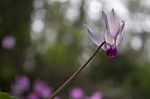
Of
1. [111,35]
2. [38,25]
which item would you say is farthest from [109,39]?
[38,25]

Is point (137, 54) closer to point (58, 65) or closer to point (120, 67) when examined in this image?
point (120, 67)

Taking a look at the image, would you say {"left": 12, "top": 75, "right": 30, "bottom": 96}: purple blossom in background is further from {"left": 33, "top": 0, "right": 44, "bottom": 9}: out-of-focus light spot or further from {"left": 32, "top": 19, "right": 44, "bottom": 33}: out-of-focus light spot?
{"left": 32, "top": 19, "right": 44, "bottom": 33}: out-of-focus light spot

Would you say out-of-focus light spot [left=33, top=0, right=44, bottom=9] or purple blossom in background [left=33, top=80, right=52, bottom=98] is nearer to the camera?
purple blossom in background [left=33, top=80, right=52, bottom=98]

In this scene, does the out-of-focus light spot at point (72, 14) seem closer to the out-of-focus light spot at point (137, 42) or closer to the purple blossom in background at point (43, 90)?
the out-of-focus light spot at point (137, 42)

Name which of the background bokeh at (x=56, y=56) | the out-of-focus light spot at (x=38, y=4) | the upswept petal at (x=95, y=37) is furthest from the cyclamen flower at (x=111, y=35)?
the out-of-focus light spot at (x=38, y=4)

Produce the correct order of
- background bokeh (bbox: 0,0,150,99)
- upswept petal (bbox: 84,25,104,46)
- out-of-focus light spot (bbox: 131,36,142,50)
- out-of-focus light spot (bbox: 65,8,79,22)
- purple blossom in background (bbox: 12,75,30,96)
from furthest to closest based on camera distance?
out-of-focus light spot (bbox: 131,36,142,50)
out-of-focus light spot (bbox: 65,8,79,22)
background bokeh (bbox: 0,0,150,99)
purple blossom in background (bbox: 12,75,30,96)
upswept petal (bbox: 84,25,104,46)

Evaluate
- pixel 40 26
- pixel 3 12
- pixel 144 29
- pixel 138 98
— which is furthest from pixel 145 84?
pixel 144 29

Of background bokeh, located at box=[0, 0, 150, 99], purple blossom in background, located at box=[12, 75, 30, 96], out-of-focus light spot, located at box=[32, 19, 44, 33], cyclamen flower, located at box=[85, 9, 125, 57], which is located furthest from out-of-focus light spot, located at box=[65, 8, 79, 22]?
cyclamen flower, located at box=[85, 9, 125, 57]
